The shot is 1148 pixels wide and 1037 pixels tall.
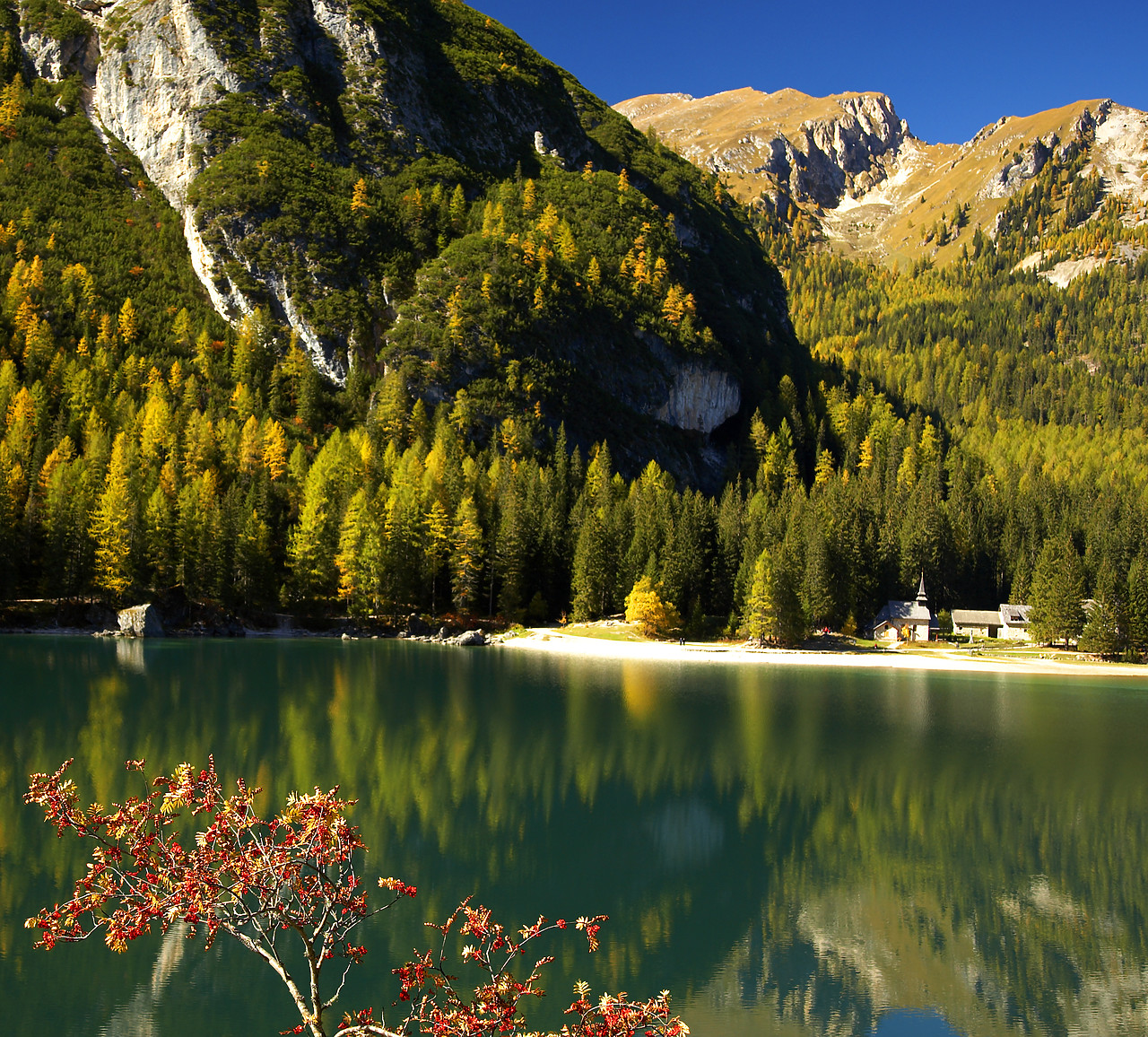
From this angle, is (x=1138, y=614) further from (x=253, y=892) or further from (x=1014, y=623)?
(x=253, y=892)

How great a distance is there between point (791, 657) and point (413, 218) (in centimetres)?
9906

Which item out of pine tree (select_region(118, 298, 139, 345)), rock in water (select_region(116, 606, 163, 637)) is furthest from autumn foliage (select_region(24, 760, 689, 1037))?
pine tree (select_region(118, 298, 139, 345))

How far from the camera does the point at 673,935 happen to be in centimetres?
2050

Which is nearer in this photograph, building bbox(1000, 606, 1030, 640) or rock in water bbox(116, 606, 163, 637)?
rock in water bbox(116, 606, 163, 637)

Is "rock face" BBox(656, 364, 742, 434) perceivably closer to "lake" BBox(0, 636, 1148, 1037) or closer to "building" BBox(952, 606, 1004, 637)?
"building" BBox(952, 606, 1004, 637)

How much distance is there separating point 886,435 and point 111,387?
11705cm

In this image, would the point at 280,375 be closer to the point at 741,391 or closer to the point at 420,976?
the point at 741,391

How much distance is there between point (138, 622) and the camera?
77.4 metres

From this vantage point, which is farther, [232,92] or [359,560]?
[232,92]

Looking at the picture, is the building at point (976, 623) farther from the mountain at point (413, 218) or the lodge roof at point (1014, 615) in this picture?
the mountain at point (413, 218)

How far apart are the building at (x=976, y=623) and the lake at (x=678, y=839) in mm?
43168

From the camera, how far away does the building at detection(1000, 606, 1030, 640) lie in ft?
310

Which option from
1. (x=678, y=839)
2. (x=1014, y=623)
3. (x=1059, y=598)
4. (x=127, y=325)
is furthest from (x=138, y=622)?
(x=1059, y=598)

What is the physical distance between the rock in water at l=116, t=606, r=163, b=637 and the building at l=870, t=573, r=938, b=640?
72.6 m
